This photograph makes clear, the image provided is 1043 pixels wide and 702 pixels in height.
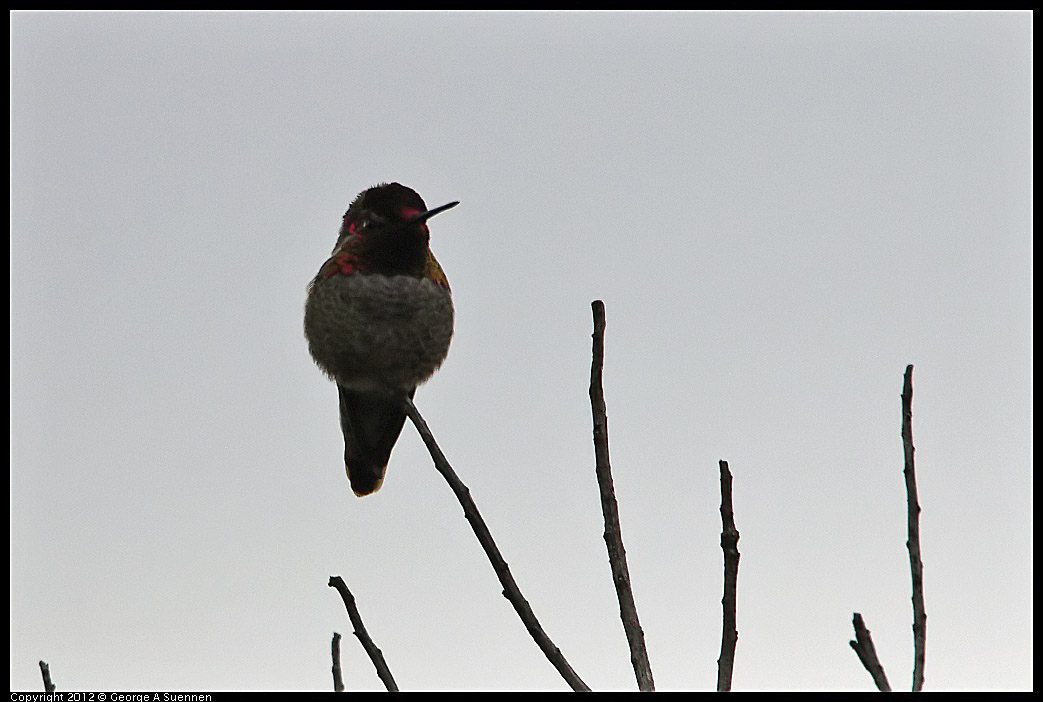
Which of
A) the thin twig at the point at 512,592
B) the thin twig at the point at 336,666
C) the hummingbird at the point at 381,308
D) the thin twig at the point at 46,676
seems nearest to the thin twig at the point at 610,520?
the thin twig at the point at 512,592

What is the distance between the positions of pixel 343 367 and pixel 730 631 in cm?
275

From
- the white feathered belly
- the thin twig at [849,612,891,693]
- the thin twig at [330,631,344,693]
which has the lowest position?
the thin twig at [330,631,344,693]

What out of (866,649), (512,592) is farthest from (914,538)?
(512,592)

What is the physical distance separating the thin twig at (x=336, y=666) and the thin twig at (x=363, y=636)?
0.58 feet

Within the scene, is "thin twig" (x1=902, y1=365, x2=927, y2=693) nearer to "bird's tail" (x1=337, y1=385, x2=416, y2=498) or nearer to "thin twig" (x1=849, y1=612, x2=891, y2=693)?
"thin twig" (x1=849, y1=612, x2=891, y2=693)

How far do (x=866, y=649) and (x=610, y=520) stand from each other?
0.86 m

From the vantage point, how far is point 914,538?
87.1 inches

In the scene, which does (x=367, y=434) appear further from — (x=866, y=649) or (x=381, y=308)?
(x=866, y=649)

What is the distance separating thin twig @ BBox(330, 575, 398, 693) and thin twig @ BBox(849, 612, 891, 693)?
1231 mm

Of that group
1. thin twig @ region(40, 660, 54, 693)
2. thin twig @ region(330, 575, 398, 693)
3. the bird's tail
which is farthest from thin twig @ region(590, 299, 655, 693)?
the bird's tail

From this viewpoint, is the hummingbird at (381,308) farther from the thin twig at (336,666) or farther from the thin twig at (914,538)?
the thin twig at (914,538)

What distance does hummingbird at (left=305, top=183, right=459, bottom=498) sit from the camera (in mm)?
4684

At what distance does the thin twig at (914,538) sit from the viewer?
2.08 meters
